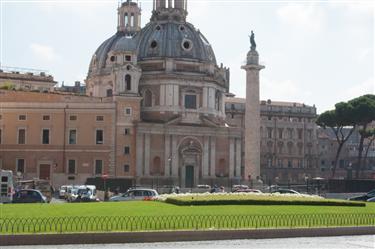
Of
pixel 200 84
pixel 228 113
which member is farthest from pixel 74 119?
pixel 228 113

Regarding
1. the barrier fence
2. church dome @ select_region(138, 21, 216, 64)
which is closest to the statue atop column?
church dome @ select_region(138, 21, 216, 64)

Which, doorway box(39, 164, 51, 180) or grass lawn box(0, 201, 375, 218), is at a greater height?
doorway box(39, 164, 51, 180)

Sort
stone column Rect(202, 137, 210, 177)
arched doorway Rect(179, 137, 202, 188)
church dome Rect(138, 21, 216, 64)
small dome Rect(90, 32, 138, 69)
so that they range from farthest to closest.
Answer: small dome Rect(90, 32, 138, 69), church dome Rect(138, 21, 216, 64), stone column Rect(202, 137, 210, 177), arched doorway Rect(179, 137, 202, 188)

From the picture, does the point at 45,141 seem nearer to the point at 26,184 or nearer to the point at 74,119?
the point at 74,119

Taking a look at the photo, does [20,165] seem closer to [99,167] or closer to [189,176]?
[99,167]

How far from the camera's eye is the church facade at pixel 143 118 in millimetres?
63156

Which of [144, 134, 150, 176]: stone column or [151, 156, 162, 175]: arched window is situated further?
[151, 156, 162, 175]: arched window

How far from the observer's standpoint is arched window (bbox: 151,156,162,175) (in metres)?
67.2

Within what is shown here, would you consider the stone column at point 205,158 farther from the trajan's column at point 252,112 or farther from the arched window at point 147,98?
the trajan's column at point 252,112

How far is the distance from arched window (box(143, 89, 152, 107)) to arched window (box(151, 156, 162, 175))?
6726 mm

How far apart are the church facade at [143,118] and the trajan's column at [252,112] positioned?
9 cm

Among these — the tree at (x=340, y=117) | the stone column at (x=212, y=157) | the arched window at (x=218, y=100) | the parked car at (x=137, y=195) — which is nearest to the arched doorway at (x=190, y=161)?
the stone column at (x=212, y=157)

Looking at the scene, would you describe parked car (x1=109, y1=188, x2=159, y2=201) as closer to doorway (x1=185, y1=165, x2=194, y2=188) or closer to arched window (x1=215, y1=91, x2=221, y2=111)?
doorway (x1=185, y1=165, x2=194, y2=188)

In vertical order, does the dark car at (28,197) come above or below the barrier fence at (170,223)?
above
